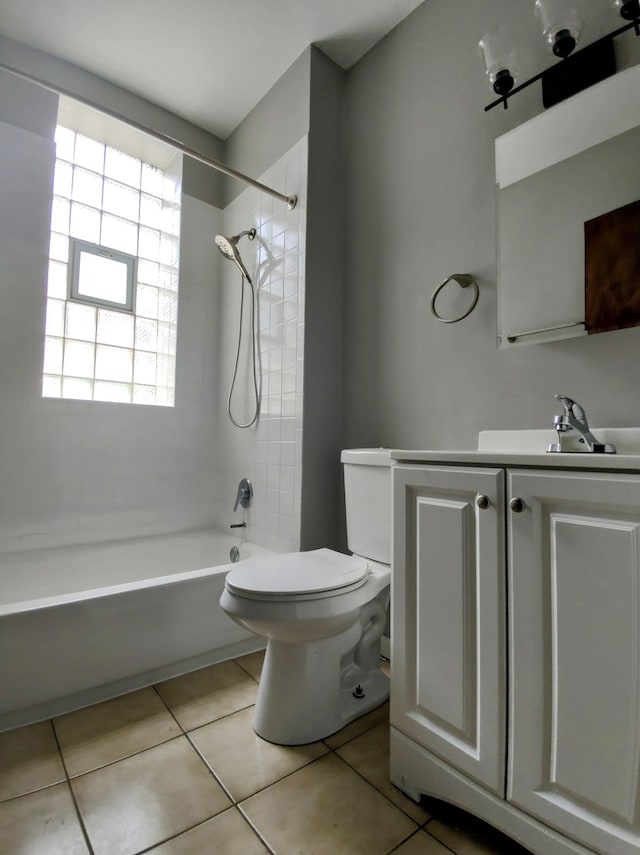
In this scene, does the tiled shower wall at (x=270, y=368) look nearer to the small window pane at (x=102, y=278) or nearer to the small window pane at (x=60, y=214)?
the small window pane at (x=102, y=278)

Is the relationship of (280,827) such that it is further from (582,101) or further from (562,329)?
(582,101)

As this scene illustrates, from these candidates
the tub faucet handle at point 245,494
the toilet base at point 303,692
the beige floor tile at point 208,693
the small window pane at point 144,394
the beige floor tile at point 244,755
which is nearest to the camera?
the beige floor tile at point 244,755

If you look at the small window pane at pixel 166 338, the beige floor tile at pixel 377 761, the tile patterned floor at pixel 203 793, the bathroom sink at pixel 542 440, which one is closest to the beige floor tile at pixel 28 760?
the tile patterned floor at pixel 203 793

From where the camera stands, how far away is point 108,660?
1.36 meters

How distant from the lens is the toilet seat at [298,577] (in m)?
1.11

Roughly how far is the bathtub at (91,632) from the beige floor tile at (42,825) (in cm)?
32

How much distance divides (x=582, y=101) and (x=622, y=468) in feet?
3.64

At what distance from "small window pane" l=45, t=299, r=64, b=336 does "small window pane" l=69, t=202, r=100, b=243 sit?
1.25ft

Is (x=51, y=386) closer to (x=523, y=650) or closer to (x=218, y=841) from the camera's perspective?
(x=218, y=841)

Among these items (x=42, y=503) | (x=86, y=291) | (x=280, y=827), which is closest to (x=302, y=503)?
(x=280, y=827)

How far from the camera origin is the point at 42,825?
91cm

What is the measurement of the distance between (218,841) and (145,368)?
211 cm

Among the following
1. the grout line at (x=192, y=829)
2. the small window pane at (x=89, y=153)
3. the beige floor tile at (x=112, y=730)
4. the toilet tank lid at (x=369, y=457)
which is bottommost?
the beige floor tile at (x=112, y=730)

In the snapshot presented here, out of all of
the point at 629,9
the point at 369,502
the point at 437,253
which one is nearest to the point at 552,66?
the point at 629,9
